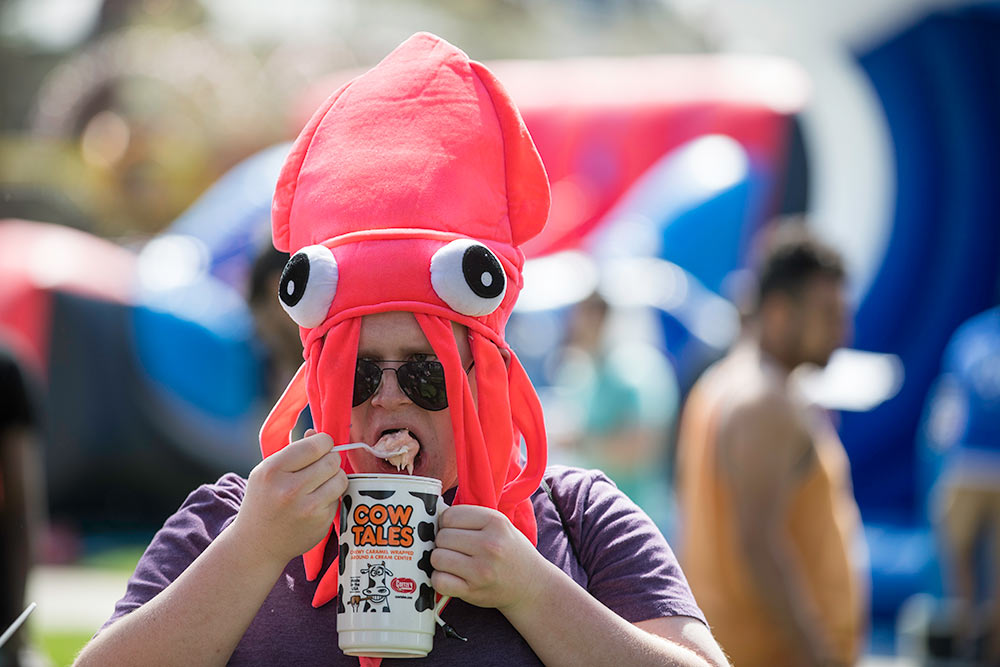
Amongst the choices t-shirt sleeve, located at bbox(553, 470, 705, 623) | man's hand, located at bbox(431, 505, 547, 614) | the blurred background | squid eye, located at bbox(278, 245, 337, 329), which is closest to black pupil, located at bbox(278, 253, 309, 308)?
squid eye, located at bbox(278, 245, 337, 329)

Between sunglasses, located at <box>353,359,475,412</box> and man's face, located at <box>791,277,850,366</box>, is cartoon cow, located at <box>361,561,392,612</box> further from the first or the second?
man's face, located at <box>791,277,850,366</box>

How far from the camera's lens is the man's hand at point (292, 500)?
154 cm

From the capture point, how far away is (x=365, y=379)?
170cm

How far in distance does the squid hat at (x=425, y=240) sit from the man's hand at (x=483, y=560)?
14 centimetres

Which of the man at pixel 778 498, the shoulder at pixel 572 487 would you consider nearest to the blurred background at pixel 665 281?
the man at pixel 778 498

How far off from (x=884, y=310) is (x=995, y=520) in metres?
2.61

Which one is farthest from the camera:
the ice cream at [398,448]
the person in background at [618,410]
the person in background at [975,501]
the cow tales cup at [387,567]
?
the person in background at [975,501]

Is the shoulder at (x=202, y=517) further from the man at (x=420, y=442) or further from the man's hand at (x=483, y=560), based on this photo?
the man's hand at (x=483, y=560)

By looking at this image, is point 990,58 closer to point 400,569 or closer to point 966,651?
point 966,651

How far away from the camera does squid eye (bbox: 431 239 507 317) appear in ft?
5.45

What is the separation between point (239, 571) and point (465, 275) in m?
0.48

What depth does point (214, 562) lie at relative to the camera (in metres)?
1.58

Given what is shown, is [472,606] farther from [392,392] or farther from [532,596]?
[392,392]

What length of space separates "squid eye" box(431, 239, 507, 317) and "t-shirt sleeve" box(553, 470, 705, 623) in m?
0.34
